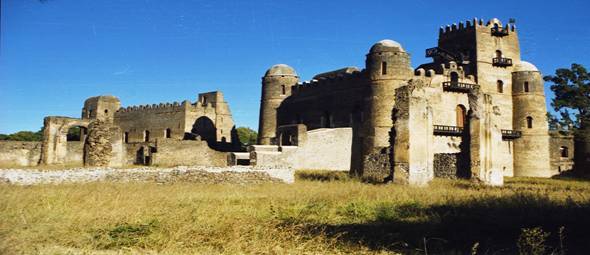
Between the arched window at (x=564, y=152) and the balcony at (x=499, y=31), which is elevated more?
the balcony at (x=499, y=31)

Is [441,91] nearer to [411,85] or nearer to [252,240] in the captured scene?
[411,85]

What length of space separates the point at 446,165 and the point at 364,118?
968 centimetres

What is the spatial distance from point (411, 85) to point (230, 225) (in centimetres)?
1136

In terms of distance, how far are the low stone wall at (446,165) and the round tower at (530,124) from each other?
49.2 ft

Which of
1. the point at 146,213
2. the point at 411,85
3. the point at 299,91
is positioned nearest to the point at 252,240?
the point at 146,213

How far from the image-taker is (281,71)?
3931 cm

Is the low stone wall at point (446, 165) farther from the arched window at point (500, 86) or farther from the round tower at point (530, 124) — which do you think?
the arched window at point (500, 86)

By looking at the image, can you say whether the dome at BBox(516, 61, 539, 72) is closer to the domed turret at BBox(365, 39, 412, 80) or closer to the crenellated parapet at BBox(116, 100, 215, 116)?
the domed turret at BBox(365, 39, 412, 80)

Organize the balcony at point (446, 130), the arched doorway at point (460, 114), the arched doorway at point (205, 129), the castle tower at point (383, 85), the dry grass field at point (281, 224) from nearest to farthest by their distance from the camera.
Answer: the dry grass field at point (281, 224) → the castle tower at point (383, 85) → the balcony at point (446, 130) → the arched doorway at point (460, 114) → the arched doorway at point (205, 129)

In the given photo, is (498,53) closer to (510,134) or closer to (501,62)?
(501,62)

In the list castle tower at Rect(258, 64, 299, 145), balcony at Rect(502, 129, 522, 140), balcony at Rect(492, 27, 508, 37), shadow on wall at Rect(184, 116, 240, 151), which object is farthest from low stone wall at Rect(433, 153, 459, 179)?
shadow on wall at Rect(184, 116, 240, 151)

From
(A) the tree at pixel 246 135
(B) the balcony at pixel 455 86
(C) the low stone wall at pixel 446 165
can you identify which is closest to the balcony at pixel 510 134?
(B) the balcony at pixel 455 86

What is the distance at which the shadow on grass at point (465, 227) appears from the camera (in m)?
6.71

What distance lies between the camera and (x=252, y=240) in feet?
21.1
